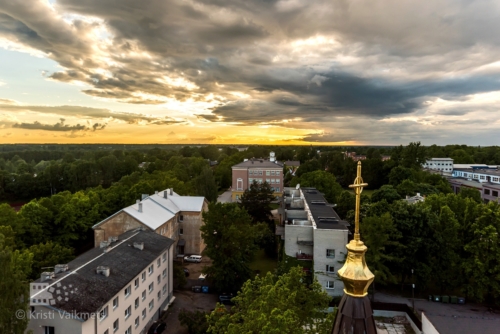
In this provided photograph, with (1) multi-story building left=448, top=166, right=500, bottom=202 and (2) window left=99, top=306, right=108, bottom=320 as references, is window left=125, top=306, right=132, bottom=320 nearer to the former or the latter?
(2) window left=99, top=306, right=108, bottom=320

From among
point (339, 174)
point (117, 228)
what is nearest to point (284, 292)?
point (117, 228)

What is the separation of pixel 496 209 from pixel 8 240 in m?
50.8

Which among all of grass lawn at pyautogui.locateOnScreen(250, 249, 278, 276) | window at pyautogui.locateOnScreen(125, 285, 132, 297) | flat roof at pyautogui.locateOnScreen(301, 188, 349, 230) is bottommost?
grass lawn at pyautogui.locateOnScreen(250, 249, 278, 276)

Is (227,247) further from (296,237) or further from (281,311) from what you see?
(281,311)

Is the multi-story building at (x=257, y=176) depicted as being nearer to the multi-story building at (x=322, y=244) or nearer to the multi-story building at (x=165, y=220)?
the multi-story building at (x=165, y=220)

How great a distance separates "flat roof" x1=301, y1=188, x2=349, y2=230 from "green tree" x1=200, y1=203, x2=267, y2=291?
8.28 meters

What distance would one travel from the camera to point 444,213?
35.6 m

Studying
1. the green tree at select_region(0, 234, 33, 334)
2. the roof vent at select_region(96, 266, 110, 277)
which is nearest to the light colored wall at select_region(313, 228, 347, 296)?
the roof vent at select_region(96, 266, 110, 277)

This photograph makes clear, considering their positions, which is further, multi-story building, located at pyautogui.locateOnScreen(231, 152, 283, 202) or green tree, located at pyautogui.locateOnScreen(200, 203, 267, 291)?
multi-story building, located at pyautogui.locateOnScreen(231, 152, 283, 202)

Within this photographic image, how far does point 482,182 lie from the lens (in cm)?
8094

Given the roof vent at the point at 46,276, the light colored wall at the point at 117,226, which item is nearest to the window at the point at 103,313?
the roof vent at the point at 46,276

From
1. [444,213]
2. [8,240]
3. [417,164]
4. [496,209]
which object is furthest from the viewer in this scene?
[417,164]

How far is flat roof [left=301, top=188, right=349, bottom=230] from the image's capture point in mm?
34037

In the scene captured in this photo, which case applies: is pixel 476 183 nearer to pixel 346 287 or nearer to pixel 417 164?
pixel 417 164
